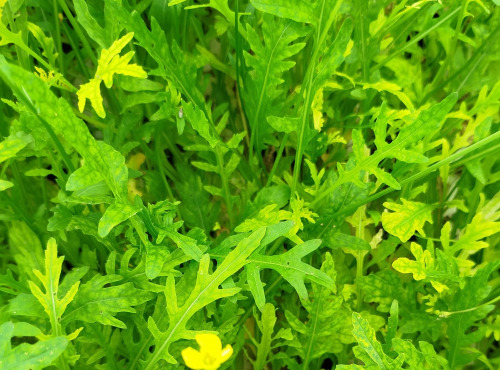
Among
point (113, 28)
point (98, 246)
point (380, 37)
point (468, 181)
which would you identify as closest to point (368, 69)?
point (380, 37)

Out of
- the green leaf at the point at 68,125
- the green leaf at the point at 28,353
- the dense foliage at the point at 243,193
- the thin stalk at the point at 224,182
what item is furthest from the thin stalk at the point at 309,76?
the green leaf at the point at 28,353

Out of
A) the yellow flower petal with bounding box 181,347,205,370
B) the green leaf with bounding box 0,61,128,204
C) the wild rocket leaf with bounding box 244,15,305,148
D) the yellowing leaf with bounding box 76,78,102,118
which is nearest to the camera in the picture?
the yellow flower petal with bounding box 181,347,205,370

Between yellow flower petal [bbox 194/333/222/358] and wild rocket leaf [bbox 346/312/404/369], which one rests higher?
yellow flower petal [bbox 194/333/222/358]

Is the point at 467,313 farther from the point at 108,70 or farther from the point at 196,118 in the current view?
the point at 108,70

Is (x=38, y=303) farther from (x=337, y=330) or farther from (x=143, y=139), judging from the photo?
(x=337, y=330)

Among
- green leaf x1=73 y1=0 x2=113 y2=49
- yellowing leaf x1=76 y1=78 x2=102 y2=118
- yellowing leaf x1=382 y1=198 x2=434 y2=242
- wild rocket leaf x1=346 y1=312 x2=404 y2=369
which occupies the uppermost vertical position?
green leaf x1=73 y1=0 x2=113 y2=49

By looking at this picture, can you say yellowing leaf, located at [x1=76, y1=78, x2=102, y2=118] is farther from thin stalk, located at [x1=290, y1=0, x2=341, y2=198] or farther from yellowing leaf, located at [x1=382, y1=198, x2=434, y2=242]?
yellowing leaf, located at [x1=382, y1=198, x2=434, y2=242]

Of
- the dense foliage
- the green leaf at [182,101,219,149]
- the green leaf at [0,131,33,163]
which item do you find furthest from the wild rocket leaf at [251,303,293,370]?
the green leaf at [0,131,33,163]
